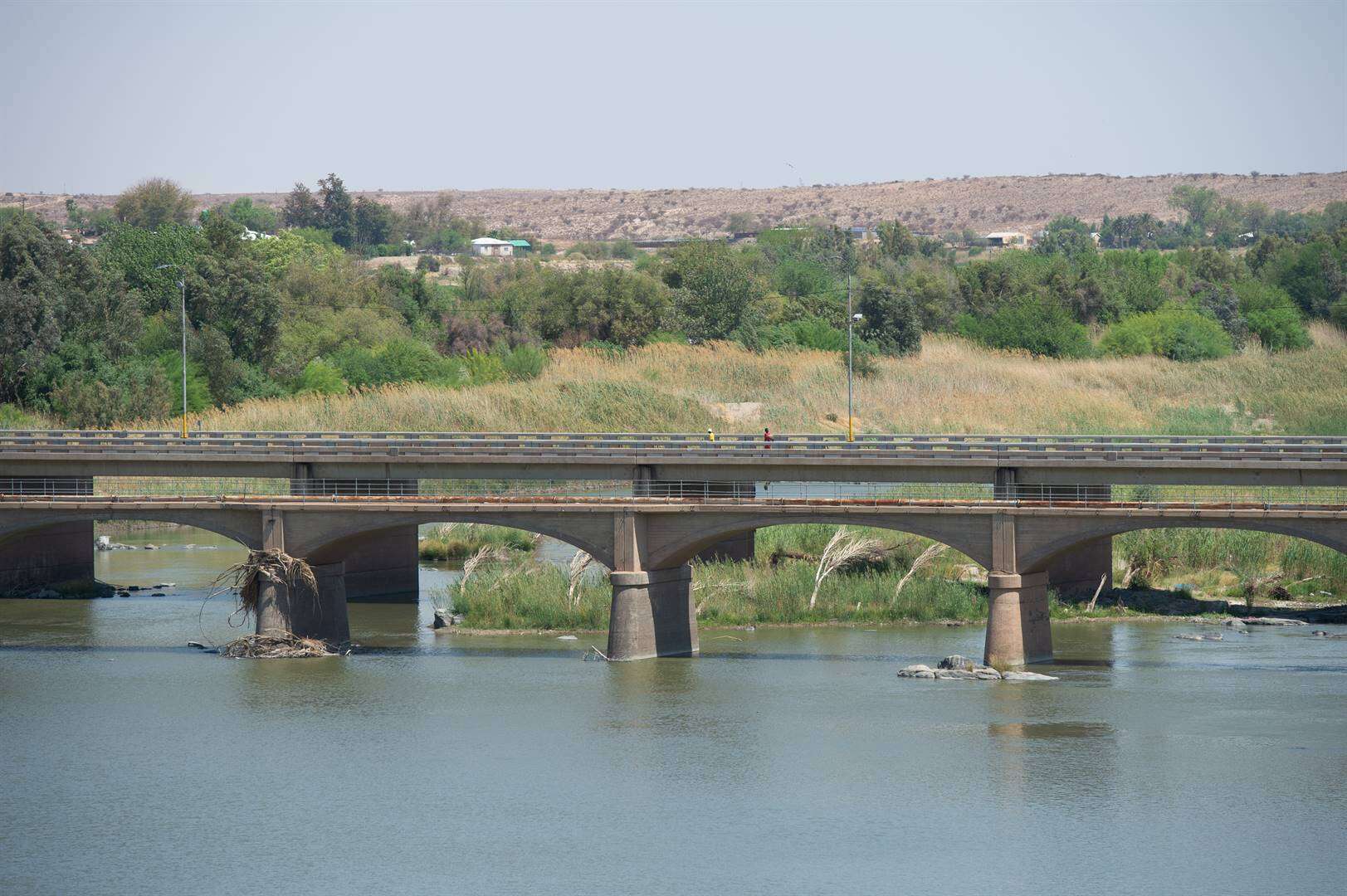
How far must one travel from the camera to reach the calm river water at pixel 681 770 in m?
44.5

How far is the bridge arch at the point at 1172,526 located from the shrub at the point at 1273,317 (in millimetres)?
77215

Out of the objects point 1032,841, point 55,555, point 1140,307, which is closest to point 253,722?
point 1032,841

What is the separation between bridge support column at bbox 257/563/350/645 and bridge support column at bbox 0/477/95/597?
1905 cm

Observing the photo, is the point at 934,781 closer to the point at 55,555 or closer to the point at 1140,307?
the point at 55,555

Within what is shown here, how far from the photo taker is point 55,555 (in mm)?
86500

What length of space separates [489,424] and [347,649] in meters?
33.5

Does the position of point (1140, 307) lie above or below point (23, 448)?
above

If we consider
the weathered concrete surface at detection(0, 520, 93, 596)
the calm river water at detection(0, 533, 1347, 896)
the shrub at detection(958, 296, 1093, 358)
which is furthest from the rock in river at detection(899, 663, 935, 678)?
the shrub at detection(958, 296, 1093, 358)

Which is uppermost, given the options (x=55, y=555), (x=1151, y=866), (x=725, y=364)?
(x=725, y=364)

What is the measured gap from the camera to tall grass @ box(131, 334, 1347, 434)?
340 ft

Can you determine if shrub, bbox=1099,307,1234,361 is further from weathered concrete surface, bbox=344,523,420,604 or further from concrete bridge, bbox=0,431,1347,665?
weathered concrete surface, bbox=344,523,420,604

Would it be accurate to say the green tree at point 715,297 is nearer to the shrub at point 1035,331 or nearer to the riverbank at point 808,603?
the shrub at point 1035,331

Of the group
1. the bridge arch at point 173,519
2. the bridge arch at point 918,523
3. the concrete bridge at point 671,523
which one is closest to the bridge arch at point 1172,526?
the concrete bridge at point 671,523

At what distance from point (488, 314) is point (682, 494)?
7859cm
